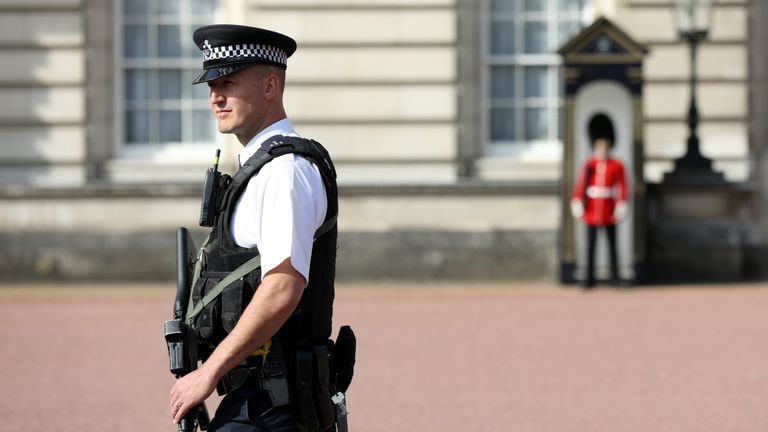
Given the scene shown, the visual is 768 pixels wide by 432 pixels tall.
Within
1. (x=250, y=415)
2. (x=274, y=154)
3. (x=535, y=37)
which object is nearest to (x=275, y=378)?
(x=250, y=415)

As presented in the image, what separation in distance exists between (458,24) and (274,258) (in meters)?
13.7

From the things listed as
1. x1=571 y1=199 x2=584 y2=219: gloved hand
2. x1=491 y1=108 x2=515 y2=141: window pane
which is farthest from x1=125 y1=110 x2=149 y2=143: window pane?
x1=571 y1=199 x2=584 y2=219: gloved hand

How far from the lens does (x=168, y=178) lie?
17266 millimetres

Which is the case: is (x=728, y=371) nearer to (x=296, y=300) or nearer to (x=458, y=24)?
(x=296, y=300)

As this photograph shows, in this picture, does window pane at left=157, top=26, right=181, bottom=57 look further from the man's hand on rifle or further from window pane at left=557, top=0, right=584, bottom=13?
the man's hand on rifle

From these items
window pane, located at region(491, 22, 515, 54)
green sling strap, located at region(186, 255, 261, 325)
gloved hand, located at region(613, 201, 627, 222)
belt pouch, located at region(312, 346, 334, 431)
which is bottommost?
belt pouch, located at region(312, 346, 334, 431)

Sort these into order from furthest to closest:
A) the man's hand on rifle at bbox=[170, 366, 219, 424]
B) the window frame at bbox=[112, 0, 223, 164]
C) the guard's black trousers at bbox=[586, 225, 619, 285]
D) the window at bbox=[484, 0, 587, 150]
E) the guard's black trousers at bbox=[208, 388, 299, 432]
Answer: the window at bbox=[484, 0, 587, 150] < the window frame at bbox=[112, 0, 223, 164] < the guard's black trousers at bbox=[586, 225, 619, 285] < the guard's black trousers at bbox=[208, 388, 299, 432] < the man's hand on rifle at bbox=[170, 366, 219, 424]

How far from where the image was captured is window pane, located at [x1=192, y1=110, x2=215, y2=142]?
58.0 feet

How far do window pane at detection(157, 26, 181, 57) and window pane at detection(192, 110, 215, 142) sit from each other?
0.74 meters

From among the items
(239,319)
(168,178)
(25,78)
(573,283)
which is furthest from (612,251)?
(239,319)

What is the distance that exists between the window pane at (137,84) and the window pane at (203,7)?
937 mm

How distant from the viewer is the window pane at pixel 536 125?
57.9 feet

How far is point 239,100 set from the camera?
3.95 meters

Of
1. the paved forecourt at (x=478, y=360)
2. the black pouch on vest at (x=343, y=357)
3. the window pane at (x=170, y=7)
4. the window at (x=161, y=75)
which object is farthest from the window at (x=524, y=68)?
the black pouch on vest at (x=343, y=357)
